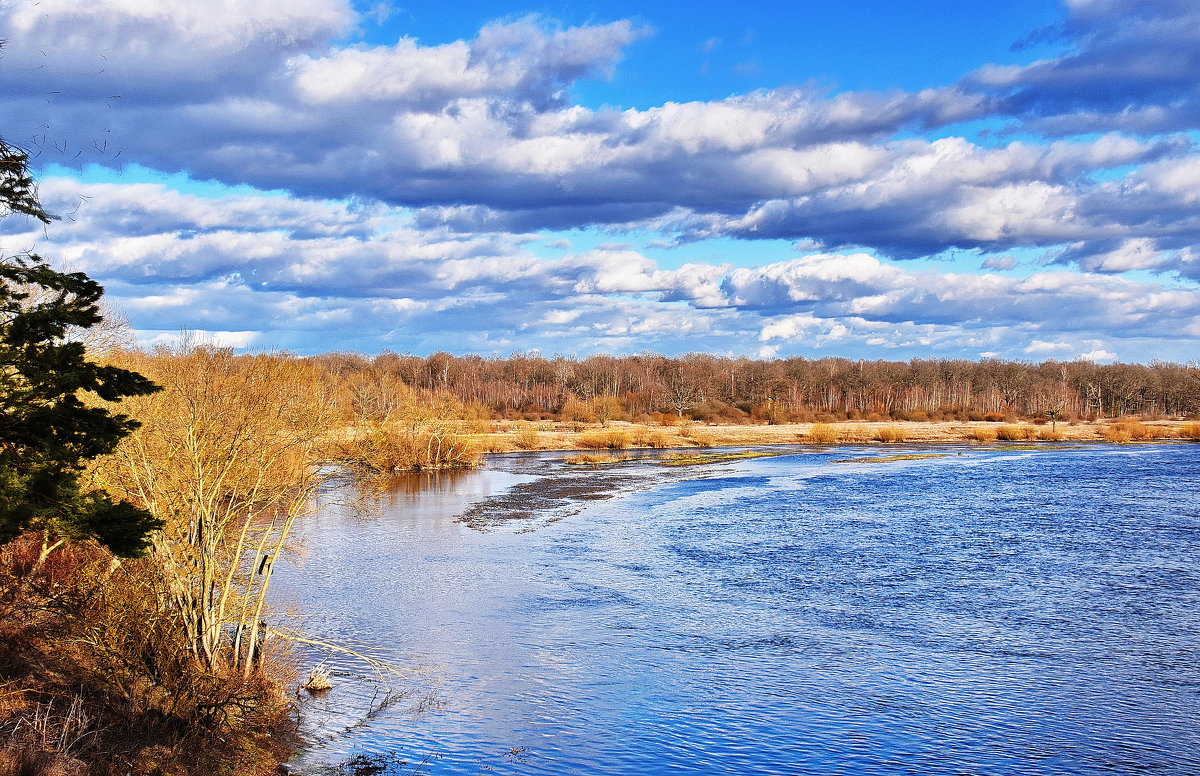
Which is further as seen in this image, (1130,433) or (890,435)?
(890,435)

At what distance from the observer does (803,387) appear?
6112 inches

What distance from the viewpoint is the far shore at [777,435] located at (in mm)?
84062

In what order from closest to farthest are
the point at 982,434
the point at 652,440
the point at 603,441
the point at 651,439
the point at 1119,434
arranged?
the point at 603,441, the point at 652,440, the point at 651,439, the point at 1119,434, the point at 982,434

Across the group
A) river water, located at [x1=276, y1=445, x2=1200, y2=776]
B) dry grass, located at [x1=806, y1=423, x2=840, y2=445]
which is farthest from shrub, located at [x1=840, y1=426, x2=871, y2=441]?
river water, located at [x1=276, y1=445, x2=1200, y2=776]

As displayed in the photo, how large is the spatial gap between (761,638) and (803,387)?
13845 centimetres

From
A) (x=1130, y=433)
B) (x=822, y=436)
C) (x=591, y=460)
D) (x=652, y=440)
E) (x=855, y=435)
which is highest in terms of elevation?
(x=1130, y=433)

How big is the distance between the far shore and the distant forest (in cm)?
1795

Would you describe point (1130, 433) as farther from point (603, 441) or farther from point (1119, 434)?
point (603, 441)

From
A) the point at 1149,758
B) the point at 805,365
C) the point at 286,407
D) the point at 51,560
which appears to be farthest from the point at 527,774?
the point at 805,365

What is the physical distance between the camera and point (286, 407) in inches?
658

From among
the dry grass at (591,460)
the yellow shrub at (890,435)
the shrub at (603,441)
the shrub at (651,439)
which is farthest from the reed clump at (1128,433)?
the dry grass at (591,460)

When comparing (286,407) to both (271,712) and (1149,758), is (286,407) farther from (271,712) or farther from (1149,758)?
(1149,758)

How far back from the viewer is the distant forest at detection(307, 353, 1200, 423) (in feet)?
430

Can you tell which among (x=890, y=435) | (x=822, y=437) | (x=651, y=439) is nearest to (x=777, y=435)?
(x=822, y=437)
